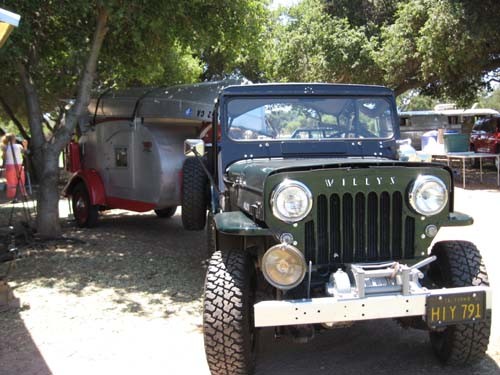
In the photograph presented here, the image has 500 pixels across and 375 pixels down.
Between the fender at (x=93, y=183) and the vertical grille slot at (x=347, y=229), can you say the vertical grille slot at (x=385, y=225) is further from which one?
the fender at (x=93, y=183)

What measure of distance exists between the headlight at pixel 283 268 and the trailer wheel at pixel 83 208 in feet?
21.5

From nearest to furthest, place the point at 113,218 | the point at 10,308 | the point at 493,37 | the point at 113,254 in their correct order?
the point at 10,308, the point at 113,254, the point at 113,218, the point at 493,37

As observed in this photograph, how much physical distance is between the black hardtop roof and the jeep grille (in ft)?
5.24

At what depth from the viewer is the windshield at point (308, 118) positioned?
4867 mm

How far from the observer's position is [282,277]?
337 cm

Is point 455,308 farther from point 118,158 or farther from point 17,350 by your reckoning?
point 118,158

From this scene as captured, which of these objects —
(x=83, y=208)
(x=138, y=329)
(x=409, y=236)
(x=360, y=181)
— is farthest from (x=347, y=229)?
(x=83, y=208)

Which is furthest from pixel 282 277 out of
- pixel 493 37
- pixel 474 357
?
pixel 493 37

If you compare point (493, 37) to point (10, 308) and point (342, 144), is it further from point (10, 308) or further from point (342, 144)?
point (10, 308)

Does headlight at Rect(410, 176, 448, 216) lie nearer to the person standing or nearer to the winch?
the winch

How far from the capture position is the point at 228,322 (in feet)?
11.3

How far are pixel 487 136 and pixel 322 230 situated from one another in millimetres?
16759

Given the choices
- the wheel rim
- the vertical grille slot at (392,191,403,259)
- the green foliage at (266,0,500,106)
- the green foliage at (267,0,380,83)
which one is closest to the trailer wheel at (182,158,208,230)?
the vertical grille slot at (392,191,403,259)

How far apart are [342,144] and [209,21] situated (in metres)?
4.19
